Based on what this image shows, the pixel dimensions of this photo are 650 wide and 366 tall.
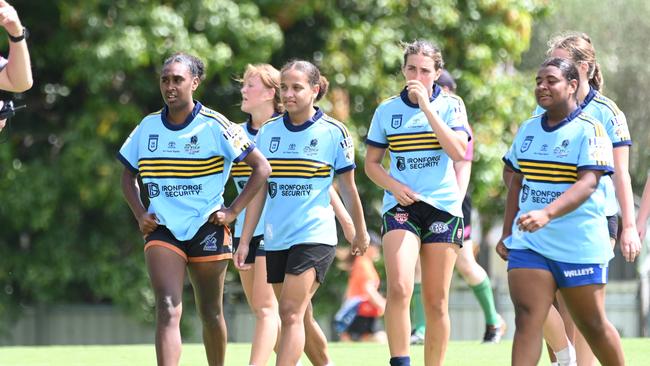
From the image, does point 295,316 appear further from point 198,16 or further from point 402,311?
point 198,16

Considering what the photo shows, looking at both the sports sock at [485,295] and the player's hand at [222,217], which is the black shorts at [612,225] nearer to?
the player's hand at [222,217]

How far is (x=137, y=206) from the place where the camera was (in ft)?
28.5

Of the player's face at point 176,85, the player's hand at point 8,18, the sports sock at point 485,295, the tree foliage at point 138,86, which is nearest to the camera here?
the player's hand at point 8,18

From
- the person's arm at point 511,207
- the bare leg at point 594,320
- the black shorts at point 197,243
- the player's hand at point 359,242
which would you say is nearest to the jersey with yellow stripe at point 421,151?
the player's hand at point 359,242

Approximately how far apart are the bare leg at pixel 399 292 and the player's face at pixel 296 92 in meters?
0.97

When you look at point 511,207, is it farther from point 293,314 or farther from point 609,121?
point 293,314

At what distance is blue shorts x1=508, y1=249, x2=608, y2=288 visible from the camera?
7699 millimetres

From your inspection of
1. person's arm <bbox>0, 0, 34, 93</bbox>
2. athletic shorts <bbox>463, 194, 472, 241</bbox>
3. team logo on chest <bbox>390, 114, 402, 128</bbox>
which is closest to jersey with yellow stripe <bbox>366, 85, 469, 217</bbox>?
team logo on chest <bbox>390, 114, 402, 128</bbox>

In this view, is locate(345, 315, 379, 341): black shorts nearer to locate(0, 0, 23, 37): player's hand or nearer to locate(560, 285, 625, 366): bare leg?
locate(560, 285, 625, 366): bare leg

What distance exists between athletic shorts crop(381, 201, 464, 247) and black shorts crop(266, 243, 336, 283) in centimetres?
44

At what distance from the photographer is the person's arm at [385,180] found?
9.02 metres

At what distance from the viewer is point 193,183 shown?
861 centimetres

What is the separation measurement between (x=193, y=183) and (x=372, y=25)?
1170 cm

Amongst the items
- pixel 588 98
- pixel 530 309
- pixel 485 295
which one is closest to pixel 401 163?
pixel 588 98
